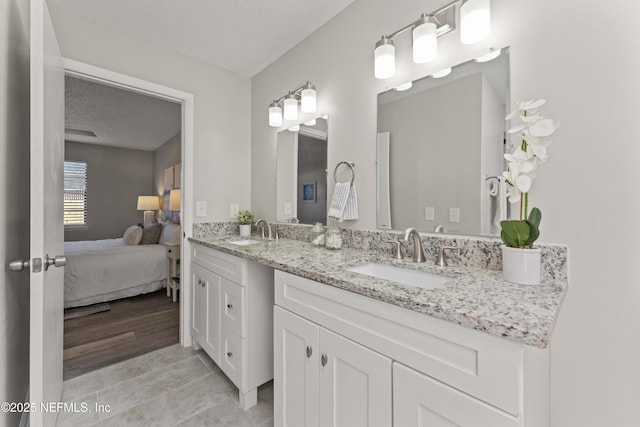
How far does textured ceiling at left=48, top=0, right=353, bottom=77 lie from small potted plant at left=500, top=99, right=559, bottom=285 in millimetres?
1339

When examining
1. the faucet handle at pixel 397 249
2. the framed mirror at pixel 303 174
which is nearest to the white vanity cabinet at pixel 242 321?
the framed mirror at pixel 303 174

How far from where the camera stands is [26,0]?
1285 mm

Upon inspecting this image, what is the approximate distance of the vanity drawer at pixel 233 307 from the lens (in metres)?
1.50

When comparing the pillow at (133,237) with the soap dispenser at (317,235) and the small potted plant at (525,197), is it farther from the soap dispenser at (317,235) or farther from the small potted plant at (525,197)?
the small potted plant at (525,197)

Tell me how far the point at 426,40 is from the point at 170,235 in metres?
3.91

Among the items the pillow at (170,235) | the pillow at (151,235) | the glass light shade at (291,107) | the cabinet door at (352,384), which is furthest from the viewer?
the pillow at (151,235)

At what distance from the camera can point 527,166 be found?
89 cm

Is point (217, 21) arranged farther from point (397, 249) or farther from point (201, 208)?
point (397, 249)

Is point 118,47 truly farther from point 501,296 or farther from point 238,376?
point 501,296

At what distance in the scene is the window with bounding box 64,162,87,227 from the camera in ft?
16.8

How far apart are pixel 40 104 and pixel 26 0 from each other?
2.83ft

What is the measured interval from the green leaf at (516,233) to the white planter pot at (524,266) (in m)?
0.04

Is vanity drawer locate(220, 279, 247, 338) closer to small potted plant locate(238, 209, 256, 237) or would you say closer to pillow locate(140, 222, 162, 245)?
small potted plant locate(238, 209, 256, 237)

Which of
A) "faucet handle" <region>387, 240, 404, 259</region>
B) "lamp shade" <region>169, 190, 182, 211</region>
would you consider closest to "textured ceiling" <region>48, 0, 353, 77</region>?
"faucet handle" <region>387, 240, 404, 259</region>
